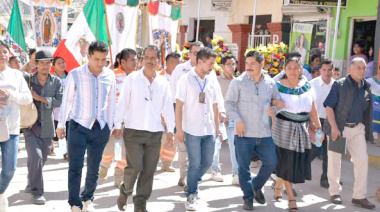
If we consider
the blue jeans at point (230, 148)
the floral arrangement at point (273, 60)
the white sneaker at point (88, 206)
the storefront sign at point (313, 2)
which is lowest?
the white sneaker at point (88, 206)

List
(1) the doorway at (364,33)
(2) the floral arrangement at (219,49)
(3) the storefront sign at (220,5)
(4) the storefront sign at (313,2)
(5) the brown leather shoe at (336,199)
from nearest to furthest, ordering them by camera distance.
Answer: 1. (5) the brown leather shoe at (336,199)
2. (2) the floral arrangement at (219,49)
3. (4) the storefront sign at (313,2)
4. (1) the doorway at (364,33)
5. (3) the storefront sign at (220,5)

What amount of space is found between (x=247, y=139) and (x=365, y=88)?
178 cm

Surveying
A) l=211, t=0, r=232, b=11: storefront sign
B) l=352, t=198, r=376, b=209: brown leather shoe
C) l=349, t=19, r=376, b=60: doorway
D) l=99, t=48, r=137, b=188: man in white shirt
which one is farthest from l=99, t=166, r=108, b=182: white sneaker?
l=211, t=0, r=232, b=11: storefront sign

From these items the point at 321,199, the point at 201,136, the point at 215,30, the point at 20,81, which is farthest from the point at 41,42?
A: the point at 215,30

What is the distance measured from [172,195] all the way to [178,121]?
49.9 inches

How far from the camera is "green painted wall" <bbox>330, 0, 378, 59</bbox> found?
44.9 feet

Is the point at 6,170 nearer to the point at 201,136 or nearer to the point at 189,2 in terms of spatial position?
the point at 201,136

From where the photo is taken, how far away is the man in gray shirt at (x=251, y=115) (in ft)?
20.2

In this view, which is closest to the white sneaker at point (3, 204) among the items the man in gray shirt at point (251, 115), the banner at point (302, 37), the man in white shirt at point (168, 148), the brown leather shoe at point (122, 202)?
the brown leather shoe at point (122, 202)

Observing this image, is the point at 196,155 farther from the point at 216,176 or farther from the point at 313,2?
the point at 313,2

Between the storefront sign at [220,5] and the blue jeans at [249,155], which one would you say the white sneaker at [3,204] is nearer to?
the blue jeans at [249,155]

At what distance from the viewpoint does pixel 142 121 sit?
5.68 m

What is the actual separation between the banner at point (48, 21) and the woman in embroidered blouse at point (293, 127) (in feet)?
15.1

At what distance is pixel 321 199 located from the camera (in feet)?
23.2
